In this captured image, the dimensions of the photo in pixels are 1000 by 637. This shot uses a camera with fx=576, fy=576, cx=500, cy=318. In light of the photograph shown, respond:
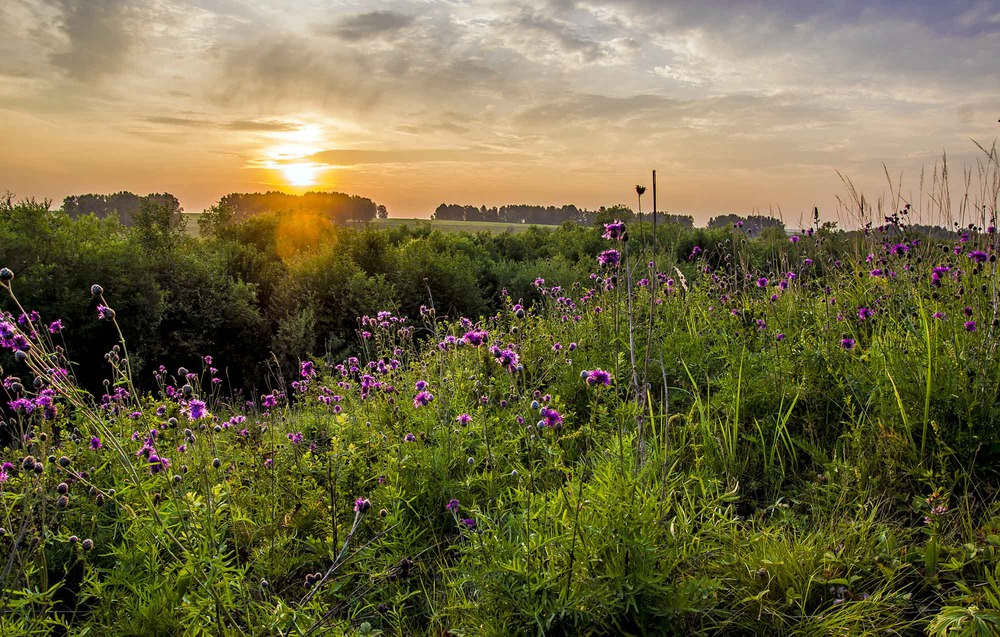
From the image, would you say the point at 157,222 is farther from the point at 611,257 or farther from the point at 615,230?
the point at 615,230

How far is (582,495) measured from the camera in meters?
2.06

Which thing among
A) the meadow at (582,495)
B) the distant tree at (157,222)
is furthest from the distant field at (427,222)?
the meadow at (582,495)

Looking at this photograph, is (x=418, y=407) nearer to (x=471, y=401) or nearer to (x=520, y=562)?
(x=471, y=401)

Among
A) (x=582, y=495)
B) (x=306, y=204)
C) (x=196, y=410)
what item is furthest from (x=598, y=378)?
(x=306, y=204)

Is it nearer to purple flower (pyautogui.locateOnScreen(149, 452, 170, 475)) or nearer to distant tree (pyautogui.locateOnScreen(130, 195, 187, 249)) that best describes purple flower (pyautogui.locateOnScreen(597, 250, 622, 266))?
purple flower (pyautogui.locateOnScreen(149, 452, 170, 475))

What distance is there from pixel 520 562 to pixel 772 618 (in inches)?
38.2

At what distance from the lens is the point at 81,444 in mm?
3256

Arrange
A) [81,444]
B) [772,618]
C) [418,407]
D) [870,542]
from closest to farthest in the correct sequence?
1. [772,618]
2. [870,542]
3. [81,444]
4. [418,407]

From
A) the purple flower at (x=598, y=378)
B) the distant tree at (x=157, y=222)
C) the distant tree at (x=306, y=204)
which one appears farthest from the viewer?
the distant tree at (x=306, y=204)

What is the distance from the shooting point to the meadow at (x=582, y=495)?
6.30ft

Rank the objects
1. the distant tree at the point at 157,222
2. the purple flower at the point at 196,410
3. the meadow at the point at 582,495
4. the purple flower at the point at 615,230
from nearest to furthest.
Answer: the meadow at the point at 582,495 → the purple flower at the point at 615,230 → the purple flower at the point at 196,410 → the distant tree at the point at 157,222

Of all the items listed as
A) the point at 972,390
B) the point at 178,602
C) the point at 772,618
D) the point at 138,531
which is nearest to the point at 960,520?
the point at 972,390

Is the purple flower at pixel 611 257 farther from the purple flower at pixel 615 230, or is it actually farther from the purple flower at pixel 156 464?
the purple flower at pixel 156 464

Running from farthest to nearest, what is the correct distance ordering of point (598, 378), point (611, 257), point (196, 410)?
point (611, 257), point (196, 410), point (598, 378)
